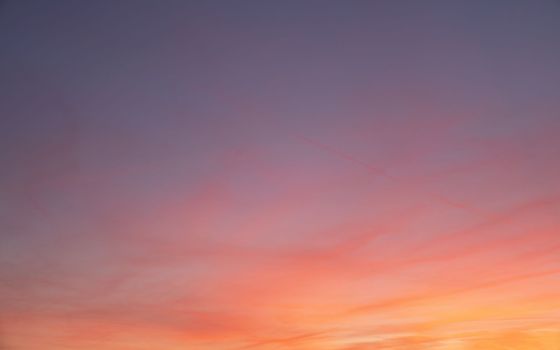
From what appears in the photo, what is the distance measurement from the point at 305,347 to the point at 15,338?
27.2 feet

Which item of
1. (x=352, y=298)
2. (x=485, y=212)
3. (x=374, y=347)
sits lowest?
(x=374, y=347)

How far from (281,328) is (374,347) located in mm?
3312

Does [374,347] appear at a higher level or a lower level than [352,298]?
lower

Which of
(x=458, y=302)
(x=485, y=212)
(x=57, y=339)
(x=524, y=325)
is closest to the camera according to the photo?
(x=485, y=212)

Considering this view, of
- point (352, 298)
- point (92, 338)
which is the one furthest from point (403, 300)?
point (92, 338)

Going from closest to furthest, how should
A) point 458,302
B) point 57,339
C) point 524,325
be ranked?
point 458,302 → point 524,325 → point 57,339

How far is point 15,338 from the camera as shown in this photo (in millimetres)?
13211

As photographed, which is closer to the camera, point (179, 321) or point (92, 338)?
point (179, 321)

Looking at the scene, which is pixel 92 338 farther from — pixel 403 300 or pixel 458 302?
pixel 458 302

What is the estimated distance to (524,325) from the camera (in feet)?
42.1

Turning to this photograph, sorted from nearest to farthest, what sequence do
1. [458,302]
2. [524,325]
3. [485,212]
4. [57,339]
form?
[485,212]
[458,302]
[524,325]
[57,339]

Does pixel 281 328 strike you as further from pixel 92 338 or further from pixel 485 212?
pixel 485 212

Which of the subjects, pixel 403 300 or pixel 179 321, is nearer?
pixel 403 300

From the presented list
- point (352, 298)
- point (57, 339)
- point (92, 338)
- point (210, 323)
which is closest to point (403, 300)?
point (352, 298)
